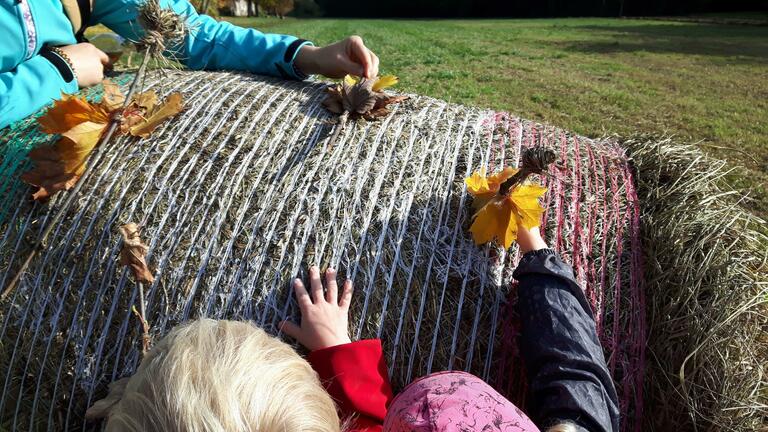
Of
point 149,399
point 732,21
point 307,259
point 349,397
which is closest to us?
point 149,399

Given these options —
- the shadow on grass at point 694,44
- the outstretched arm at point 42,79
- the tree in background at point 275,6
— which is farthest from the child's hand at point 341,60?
the tree in background at point 275,6

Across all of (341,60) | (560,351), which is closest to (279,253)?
(560,351)

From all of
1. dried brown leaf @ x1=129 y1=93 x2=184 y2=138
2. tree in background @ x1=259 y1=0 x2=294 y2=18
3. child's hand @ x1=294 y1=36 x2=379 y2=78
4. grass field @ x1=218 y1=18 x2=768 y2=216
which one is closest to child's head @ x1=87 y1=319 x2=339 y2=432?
dried brown leaf @ x1=129 y1=93 x2=184 y2=138

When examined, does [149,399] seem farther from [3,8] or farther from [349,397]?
[3,8]

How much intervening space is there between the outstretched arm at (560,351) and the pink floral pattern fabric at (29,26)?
2149 mm

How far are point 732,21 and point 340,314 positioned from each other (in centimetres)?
3536

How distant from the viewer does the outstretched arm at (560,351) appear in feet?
5.31

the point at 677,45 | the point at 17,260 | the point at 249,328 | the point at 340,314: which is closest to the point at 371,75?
the point at 340,314

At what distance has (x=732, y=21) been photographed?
2950 centimetres

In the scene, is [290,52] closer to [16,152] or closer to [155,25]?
[155,25]

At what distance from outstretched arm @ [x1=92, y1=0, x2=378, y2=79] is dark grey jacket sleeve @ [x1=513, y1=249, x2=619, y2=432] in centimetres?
128

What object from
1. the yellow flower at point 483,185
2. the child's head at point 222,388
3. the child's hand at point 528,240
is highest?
the yellow flower at point 483,185

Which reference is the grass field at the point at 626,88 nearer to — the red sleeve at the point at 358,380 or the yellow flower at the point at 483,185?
the yellow flower at the point at 483,185

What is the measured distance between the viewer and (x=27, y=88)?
222 centimetres
